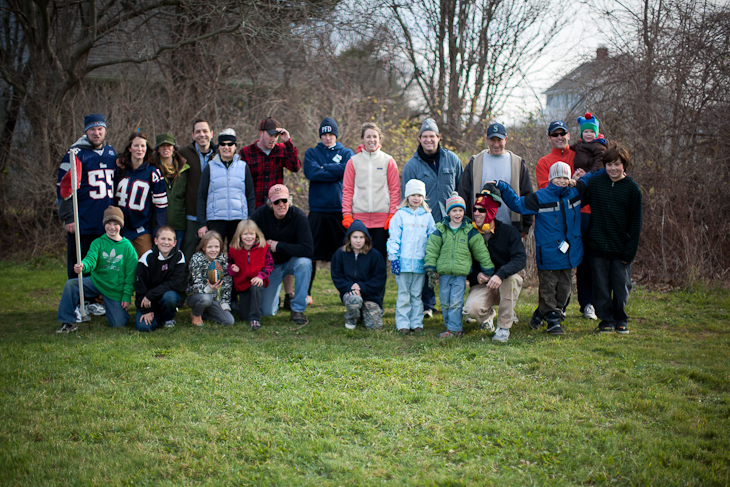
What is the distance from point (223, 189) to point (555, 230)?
3.81m

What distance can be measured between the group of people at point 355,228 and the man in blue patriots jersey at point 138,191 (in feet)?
0.05

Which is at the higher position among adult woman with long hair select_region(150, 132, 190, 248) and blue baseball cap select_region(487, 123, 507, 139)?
blue baseball cap select_region(487, 123, 507, 139)

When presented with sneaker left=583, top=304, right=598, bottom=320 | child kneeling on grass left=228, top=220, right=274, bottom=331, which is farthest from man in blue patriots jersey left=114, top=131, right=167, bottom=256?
sneaker left=583, top=304, right=598, bottom=320

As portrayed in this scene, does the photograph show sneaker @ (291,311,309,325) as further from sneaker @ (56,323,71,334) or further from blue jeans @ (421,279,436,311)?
sneaker @ (56,323,71,334)

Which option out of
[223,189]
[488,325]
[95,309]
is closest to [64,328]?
[95,309]

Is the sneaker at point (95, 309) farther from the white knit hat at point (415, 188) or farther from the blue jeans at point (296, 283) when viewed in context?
the white knit hat at point (415, 188)

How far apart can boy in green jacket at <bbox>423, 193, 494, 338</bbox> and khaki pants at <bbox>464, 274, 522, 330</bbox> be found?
6.1 inches

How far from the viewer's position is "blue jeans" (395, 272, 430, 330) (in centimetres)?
605

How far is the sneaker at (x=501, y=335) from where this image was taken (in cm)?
555

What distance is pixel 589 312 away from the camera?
6449mm

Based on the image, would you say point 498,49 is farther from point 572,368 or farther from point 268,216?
point 572,368

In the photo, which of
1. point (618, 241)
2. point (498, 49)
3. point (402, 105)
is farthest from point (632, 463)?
point (402, 105)

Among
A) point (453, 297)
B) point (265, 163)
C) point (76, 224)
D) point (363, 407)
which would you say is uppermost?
point (265, 163)

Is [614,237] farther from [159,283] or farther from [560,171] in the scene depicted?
[159,283]
